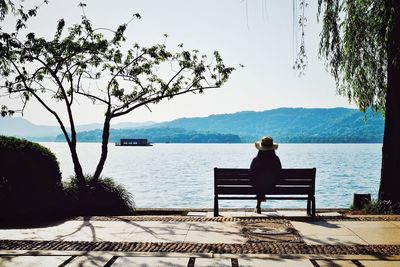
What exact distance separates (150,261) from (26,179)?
4887 mm

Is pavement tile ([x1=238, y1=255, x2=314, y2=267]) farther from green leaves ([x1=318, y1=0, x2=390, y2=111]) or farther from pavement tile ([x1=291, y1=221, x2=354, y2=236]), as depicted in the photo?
green leaves ([x1=318, y1=0, x2=390, y2=111])

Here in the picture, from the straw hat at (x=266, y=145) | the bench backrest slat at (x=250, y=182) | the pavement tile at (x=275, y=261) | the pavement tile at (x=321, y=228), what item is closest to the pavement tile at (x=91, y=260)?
the pavement tile at (x=275, y=261)

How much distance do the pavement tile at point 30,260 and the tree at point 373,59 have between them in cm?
703

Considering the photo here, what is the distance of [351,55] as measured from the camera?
40.4ft

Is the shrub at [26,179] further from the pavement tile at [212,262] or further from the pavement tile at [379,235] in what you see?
the pavement tile at [379,235]

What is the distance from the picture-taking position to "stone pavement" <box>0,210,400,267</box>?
235 inches

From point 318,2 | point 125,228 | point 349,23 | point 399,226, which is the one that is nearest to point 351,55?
point 349,23

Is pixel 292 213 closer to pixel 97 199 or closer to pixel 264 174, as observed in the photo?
pixel 264 174

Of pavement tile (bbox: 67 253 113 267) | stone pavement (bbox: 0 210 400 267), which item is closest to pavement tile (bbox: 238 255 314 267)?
stone pavement (bbox: 0 210 400 267)

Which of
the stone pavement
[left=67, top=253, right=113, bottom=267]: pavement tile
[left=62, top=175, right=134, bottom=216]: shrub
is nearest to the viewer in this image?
[left=67, top=253, right=113, bottom=267]: pavement tile

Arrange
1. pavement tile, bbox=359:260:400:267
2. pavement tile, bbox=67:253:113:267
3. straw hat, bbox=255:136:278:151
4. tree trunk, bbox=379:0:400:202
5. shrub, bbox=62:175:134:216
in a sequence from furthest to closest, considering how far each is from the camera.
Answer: shrub, bbox=62:175:134:216 < tree trunk, bbox=379:0:400:202 < straw hat, bbox=255:136:278:151 < pavement tile, bbox=67:253:113:267 < pavement tile, bbox=359:260:400:267

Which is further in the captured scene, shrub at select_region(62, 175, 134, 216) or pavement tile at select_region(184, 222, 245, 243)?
shrub at select_region(62, 175, 134, 216)

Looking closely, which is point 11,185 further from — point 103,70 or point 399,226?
point 399,226

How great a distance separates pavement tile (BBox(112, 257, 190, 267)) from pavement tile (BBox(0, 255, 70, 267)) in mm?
738
